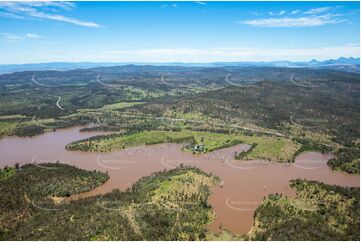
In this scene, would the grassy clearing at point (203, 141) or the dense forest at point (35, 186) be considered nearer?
the dense forest at point (35, 186)

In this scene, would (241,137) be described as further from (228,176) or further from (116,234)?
(116,234)

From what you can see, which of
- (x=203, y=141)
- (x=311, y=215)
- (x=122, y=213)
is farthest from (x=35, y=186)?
(x=203, y=141)

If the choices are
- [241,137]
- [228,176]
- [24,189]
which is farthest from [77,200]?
[241,137]

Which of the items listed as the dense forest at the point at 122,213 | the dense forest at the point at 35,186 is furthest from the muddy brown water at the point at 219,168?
the dense forest at the point at 122,213

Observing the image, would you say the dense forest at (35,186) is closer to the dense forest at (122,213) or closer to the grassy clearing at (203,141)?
the dense forest at (122,213)

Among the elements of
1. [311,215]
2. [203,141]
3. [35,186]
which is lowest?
[203,141]

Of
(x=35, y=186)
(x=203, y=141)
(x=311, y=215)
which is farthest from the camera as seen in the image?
(x=203, y=141)

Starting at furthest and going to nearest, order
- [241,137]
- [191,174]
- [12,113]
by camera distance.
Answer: [12,113] → [241,137] → [191,174]

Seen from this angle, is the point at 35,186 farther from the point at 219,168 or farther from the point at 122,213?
the point at 219,168
